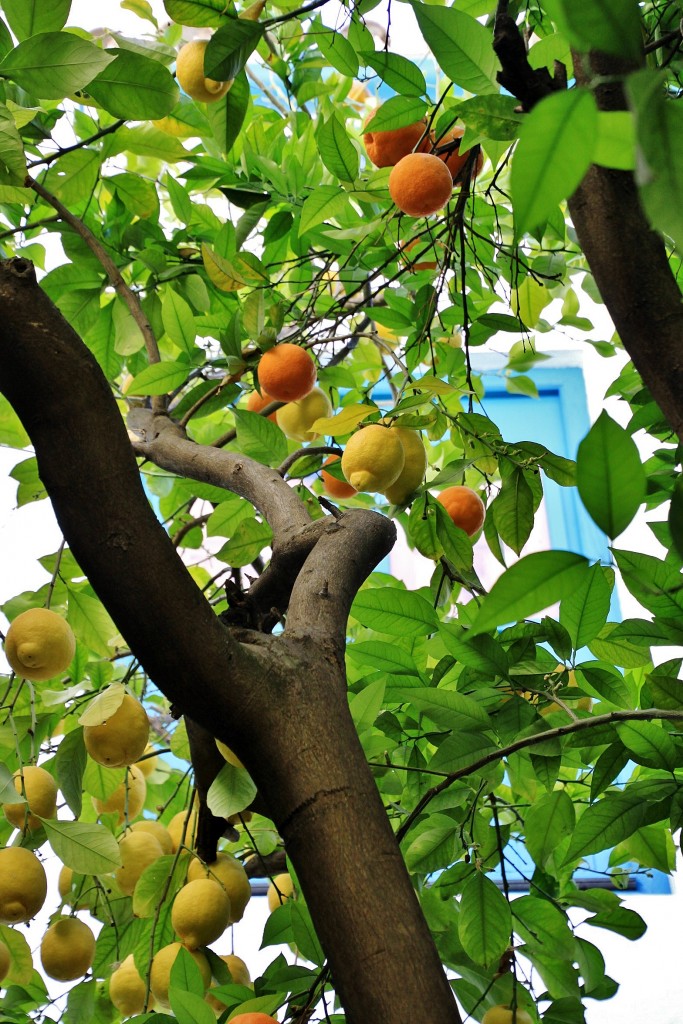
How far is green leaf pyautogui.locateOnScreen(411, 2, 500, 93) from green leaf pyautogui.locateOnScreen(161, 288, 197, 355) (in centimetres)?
41

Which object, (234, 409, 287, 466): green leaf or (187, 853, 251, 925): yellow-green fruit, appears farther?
(234, 409, 287, 466): green leaf

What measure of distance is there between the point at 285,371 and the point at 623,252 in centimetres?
35

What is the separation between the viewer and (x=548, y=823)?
2.10 feet

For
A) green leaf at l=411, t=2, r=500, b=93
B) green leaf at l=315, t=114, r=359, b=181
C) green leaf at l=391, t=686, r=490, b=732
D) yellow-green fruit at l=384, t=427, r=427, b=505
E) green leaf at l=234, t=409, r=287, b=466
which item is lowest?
green leaf at l=391, t=686, r=490, b=732

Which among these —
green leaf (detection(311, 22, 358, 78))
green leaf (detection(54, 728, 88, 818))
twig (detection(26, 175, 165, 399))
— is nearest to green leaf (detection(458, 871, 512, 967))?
green leaf (detection(54, 728, 88, 818))

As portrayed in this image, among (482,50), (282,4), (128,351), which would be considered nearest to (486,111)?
(482,50)

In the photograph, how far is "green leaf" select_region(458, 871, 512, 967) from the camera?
2.17 ft

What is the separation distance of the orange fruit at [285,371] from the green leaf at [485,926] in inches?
17.0

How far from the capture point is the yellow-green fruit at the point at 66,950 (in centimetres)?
82

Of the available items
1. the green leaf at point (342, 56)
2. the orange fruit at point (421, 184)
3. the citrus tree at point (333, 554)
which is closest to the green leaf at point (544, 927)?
the citrus tree at point (333, 554)

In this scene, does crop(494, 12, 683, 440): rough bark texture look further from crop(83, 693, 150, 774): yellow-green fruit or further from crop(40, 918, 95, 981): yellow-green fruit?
crop(40, 918, 95, 981): yellow-green fruit

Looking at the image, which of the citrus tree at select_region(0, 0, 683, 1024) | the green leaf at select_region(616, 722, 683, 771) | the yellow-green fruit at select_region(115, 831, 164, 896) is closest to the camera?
the citrus tree at select_region(0, 0, 683, 1024)

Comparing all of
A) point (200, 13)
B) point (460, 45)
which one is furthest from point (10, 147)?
point (460, 45)

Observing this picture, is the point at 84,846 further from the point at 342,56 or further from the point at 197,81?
the point at 342,56
